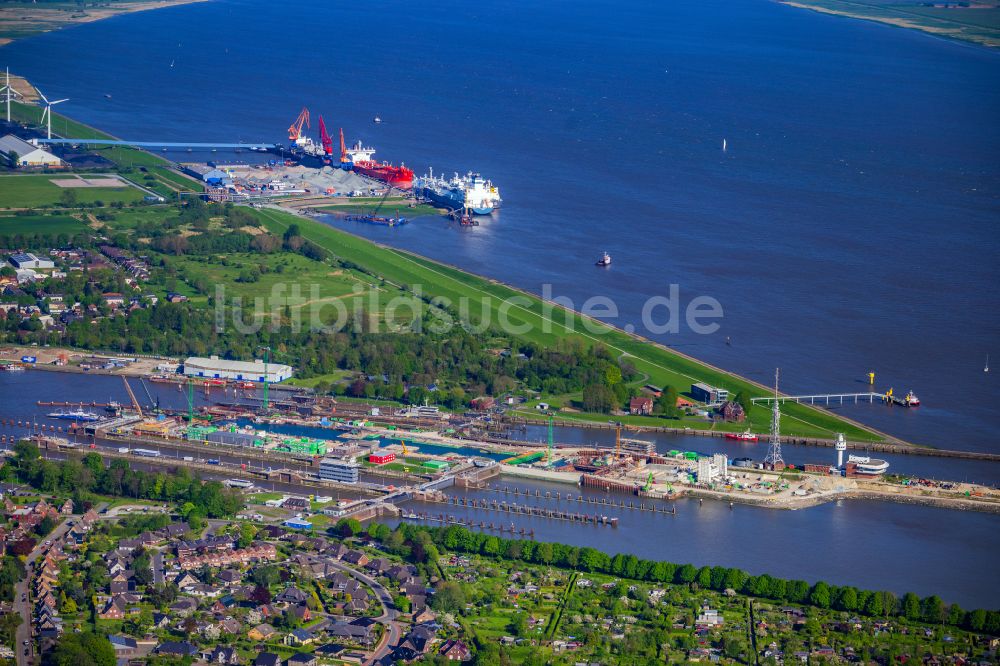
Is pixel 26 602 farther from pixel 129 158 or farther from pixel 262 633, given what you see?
pixel 129 158

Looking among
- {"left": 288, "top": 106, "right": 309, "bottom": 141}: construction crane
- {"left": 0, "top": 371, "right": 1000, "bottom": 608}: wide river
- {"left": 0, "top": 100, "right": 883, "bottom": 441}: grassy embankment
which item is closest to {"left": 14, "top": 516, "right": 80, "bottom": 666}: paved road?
{"left": 0, "top": 371, "right": 1000, "bottom": 608}: wide river

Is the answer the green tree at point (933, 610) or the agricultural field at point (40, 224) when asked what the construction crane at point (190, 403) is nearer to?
the agricultural field at point (40, 224)

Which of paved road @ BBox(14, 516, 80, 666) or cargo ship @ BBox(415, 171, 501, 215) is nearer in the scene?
paved road @ BBox(14, 516, 80, 666)

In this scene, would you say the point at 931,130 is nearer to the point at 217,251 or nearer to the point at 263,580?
the point at 217,251

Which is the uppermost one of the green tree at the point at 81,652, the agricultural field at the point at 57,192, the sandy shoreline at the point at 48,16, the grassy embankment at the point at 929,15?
the grassy embankment at the point at 929,15

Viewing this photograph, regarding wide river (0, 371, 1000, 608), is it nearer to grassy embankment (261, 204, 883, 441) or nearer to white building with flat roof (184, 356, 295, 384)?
grassy embankment (261, 204, 883, 441)

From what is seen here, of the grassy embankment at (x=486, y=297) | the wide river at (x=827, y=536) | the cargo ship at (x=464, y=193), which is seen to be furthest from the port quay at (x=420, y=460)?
the cargo ship at (x=464, y=193)

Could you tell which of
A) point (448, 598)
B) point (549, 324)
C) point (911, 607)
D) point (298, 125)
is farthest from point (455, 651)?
point (298, 125)
